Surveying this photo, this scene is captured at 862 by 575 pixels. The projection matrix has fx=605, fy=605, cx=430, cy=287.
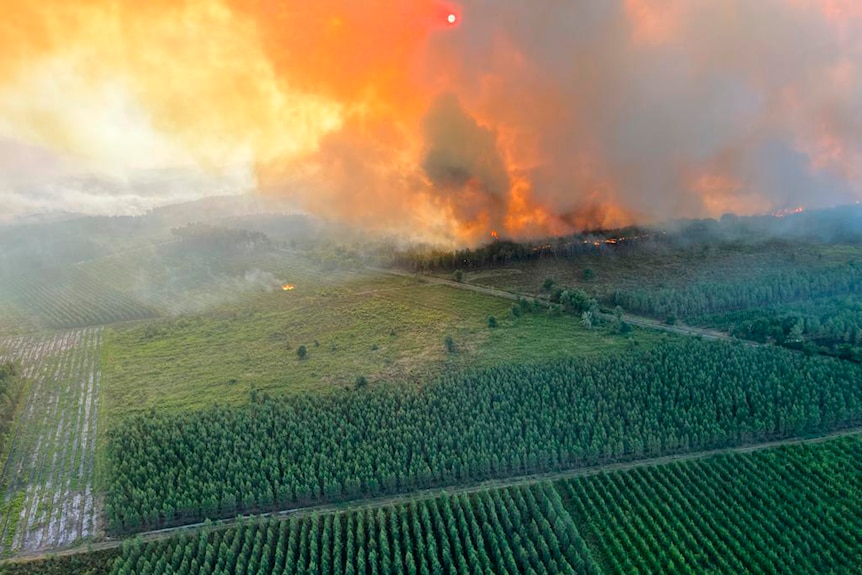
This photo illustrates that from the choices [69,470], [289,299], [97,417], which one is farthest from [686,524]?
[289,299]

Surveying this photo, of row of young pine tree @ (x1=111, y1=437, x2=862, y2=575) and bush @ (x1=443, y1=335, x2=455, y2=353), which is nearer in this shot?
row of young pine tree @ (x1=111, y1=437, x2=862, y2=575)

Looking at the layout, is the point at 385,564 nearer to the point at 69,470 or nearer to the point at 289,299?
the point at 69,470

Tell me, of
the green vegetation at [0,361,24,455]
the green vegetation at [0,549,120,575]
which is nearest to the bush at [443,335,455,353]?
the green vegetation at [0,549,120,575]

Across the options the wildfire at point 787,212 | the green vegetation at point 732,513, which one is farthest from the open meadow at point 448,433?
the wildfire at point 787,212

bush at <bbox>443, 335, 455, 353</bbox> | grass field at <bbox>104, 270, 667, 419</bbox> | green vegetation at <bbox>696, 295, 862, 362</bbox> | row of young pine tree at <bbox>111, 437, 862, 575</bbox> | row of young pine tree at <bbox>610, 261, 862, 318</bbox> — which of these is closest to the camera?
row of young pine tree at <bbox>111, 437, 862, 575</bbox>

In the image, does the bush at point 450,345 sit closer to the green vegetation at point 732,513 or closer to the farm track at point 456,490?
the farm track at point 456,490

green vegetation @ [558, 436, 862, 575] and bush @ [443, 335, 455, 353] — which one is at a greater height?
bush @ [443, 335, 455, 353]

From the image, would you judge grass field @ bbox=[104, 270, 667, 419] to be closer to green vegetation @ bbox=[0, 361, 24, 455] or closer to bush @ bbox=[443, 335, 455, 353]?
bush @ bbox=[443, 335, 455, 353]

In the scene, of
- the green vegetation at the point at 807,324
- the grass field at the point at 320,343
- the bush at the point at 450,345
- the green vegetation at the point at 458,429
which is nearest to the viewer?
the green vegetation at the point at 458,429
